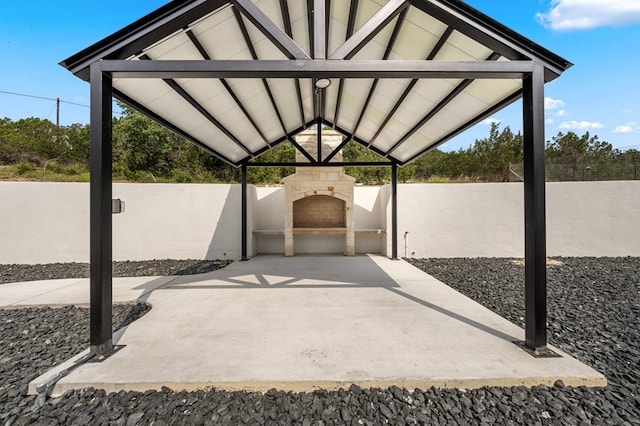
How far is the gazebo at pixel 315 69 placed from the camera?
→ 2.69m

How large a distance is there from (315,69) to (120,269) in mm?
6700

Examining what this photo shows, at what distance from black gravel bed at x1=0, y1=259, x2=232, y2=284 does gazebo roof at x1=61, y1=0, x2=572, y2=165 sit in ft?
9.83

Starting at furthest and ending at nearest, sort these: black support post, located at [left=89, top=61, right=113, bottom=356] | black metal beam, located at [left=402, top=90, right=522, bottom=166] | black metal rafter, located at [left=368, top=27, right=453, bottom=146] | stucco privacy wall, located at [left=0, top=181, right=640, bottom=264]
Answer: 1. stucco privacy wall, located at [left=0, top=181, right=640, bottom=264]
2. black metal beam, located at [left=402, top=90, right=522, bottom=166]
3. black metal rafter, located at [left=368, top=27, right=453, bottom=146]
4. black support post, located at [left=89, top=61, right=113, bottom=356]

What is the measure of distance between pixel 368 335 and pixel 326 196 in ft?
20.9

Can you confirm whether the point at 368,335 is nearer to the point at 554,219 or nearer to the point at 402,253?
the point at 402,253

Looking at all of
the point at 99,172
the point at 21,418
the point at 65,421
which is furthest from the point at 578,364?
the point at 99,172

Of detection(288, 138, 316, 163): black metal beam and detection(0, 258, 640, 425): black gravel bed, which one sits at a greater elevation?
detection(288, 138, 316, 163): black metal beam

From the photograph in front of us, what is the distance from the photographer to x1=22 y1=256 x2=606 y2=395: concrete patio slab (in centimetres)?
224

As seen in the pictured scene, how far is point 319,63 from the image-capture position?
277 centimetres

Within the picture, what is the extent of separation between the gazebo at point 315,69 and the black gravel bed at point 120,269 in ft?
11.0

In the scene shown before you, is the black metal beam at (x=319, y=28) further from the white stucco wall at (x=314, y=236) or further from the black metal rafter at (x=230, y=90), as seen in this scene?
the white stucco wall at (x=314, y=236)

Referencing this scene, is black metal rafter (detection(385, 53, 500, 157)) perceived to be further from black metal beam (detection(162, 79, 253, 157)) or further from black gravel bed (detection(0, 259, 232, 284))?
black gravel bed (detection(0, 259, 232, 284))

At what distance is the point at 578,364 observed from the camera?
2.45 metres

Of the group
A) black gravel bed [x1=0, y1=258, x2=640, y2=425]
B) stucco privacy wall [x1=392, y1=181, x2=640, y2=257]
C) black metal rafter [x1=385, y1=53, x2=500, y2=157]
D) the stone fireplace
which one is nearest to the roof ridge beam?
black metal rafter [x1=385, y1=53, x2=500, y2=157]
